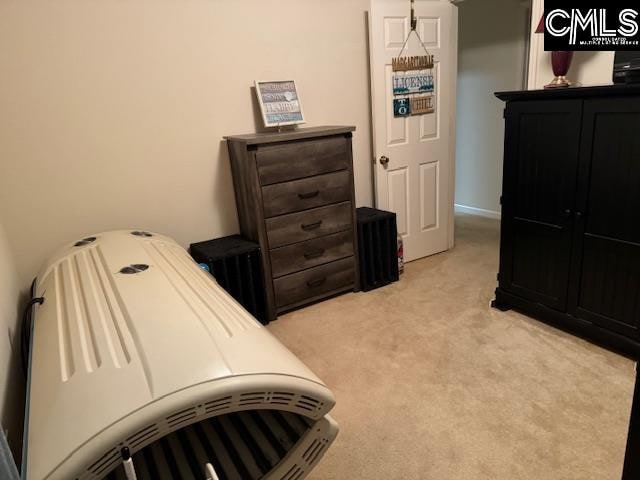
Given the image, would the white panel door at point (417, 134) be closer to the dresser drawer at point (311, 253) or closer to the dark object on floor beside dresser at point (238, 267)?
the dresser drawer at point (311, 253)

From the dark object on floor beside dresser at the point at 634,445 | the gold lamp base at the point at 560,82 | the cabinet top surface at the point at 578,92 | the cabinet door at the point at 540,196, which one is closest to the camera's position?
the dark object on floor beside dresser at the point at 634,445

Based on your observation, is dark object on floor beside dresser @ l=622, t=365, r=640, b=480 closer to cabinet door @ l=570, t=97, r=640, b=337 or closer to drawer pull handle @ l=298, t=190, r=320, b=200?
cabinet door @ l=570, t=97, r=640, b=337

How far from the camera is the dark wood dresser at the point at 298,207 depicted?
2.62 m

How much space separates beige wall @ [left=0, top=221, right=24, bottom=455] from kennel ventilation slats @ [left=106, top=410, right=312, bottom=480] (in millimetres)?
383

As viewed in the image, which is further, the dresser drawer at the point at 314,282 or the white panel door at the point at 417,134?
the white panel door at the point at 417,134

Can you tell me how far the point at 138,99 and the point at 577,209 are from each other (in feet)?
8.20

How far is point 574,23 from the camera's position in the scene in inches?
91.3

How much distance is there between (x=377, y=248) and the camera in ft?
10.4

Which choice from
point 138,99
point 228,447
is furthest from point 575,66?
point 228,447

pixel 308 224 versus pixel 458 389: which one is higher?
pixel 308 224

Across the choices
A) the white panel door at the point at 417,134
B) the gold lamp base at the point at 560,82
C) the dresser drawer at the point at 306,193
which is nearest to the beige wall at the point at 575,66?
the gold lamp base at the point at 560,82

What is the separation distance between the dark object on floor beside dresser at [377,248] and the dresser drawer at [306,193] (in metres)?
0.32

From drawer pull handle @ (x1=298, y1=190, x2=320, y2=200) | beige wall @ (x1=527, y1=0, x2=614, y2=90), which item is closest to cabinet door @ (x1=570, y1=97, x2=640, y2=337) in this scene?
beige wall @ (x1=527, y1=0, x2=614, y2=90)

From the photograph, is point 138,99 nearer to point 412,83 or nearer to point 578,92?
point 412,83
